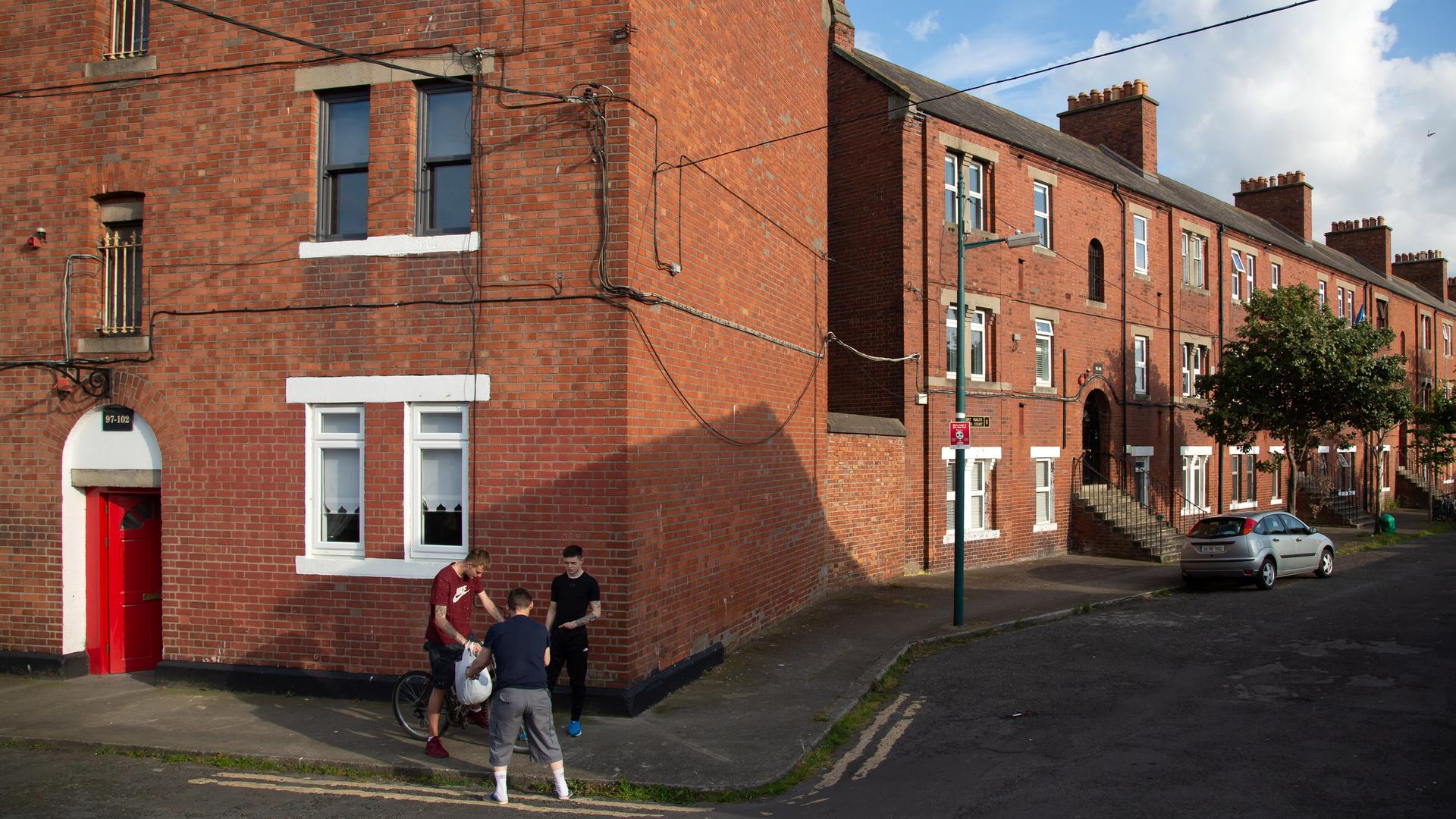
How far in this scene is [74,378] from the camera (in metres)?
10.4

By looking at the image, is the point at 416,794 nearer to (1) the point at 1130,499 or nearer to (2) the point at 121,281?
(2) the point at 121,281

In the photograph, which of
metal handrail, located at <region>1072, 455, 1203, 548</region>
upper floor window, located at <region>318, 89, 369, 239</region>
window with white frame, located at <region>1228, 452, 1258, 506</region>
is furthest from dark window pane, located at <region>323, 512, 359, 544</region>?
window with white frame, located at <region>1228, 452, 1258, 506</region>

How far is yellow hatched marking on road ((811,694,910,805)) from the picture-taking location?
7.53 m

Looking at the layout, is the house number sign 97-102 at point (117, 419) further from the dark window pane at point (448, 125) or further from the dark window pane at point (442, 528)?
the dark window pane at point (448, 125)

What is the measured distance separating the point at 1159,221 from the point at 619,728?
76.2 ft

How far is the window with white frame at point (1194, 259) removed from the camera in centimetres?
2762

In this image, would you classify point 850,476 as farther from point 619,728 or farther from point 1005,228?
point 619,728

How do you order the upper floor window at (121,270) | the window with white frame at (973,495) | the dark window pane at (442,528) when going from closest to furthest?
1. the dark window pane at (442,528)
2. the upper floor window at (121,270)
3. the window with white frame at (973,495)

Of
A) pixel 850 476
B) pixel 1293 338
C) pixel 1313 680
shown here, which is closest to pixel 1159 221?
pixel 1293 338

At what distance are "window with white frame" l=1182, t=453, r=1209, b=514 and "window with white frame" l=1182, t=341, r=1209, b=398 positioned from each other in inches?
73.6

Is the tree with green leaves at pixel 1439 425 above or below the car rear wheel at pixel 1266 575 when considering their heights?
above

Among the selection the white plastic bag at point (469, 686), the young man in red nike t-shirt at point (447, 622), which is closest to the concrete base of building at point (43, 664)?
the young man in red nike t-shirt at point (447, 622)

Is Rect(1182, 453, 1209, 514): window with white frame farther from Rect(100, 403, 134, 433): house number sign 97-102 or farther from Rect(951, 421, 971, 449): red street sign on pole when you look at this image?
Rect(100, 403, 134, 433): house number sign 97-102

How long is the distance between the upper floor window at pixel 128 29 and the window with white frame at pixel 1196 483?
85.6 feet
